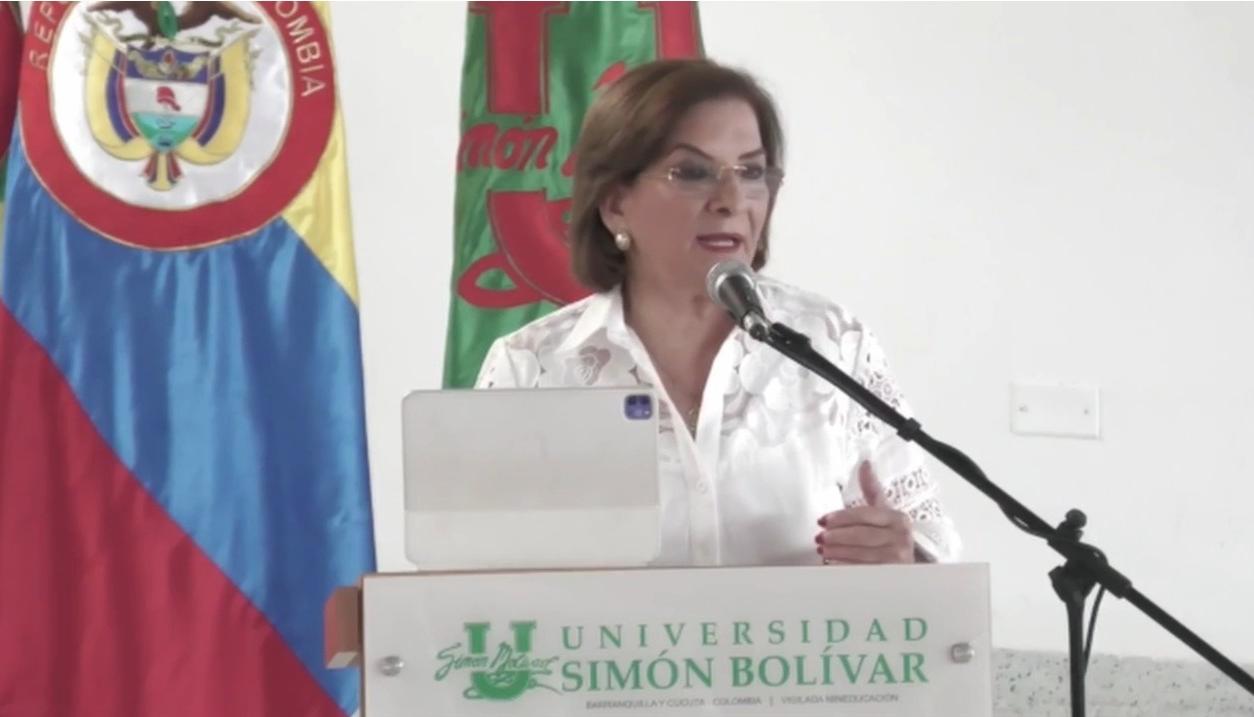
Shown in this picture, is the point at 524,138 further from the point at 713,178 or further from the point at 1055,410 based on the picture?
the point at 1055,410

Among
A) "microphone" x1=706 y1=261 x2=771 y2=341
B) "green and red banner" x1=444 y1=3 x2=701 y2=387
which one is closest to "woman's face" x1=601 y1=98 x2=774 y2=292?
"microphone" x1=706 y1=261 x2=771 y2=341

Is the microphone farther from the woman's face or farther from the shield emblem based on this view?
the shield emblem

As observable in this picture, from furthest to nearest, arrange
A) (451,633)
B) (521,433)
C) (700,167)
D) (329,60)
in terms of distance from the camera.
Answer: (329,60)
(700,167)
(521,433)
(451,633)

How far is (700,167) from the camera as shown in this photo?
2072 mm

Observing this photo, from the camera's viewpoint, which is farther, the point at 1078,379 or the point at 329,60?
the point at 1078,379

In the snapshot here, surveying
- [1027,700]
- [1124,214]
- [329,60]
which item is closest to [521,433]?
[329,60]

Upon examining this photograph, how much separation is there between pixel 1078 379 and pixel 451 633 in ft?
7.12

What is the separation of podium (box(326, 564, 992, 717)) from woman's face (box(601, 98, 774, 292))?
786 millimetres

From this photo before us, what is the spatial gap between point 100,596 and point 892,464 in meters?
1.48

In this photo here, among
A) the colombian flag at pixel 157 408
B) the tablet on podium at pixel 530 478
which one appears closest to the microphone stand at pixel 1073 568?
the tablet on podium at pixel 530 478

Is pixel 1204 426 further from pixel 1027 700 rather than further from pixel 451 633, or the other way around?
pixel 451 633

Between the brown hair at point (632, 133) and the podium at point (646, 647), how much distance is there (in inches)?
35.1

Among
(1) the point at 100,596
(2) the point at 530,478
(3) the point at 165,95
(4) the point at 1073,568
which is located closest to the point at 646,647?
(2) the point at 530,478

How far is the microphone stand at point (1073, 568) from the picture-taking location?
1359 millimetres
